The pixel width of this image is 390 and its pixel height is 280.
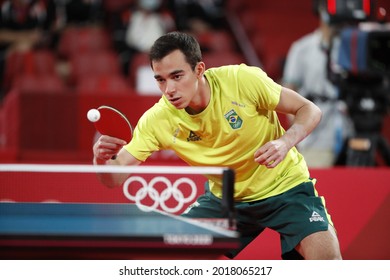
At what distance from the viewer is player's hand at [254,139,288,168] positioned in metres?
3.50

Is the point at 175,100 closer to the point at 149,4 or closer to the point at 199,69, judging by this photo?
the point at 199,69

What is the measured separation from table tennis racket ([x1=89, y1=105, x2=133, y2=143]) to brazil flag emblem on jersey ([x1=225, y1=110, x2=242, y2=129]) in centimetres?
53

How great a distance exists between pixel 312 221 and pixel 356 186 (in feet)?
5.12

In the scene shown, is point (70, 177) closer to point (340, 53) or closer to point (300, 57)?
point (340, 53)

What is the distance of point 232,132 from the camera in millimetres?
3996

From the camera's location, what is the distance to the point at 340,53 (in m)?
6.04

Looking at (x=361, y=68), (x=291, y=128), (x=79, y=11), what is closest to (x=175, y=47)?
(x=291, y=128)

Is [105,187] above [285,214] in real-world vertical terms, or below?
above

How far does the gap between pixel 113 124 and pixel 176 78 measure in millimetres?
363

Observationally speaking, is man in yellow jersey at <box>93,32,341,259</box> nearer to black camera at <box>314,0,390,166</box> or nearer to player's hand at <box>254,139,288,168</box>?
player's hand at <box>254,139,288,168</box>

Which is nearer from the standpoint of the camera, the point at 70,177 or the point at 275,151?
the point at 275,151

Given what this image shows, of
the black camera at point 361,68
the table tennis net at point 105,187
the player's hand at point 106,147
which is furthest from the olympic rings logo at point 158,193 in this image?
the black camera at point 361,68

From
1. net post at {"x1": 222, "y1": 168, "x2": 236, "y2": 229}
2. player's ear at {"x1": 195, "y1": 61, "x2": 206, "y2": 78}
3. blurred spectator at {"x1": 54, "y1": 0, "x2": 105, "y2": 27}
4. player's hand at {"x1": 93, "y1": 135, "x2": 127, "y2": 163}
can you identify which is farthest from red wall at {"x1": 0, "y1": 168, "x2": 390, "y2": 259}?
blurred spectator at {"x1": 54, "y1": 0, "x2": 105, "y2": 27}
